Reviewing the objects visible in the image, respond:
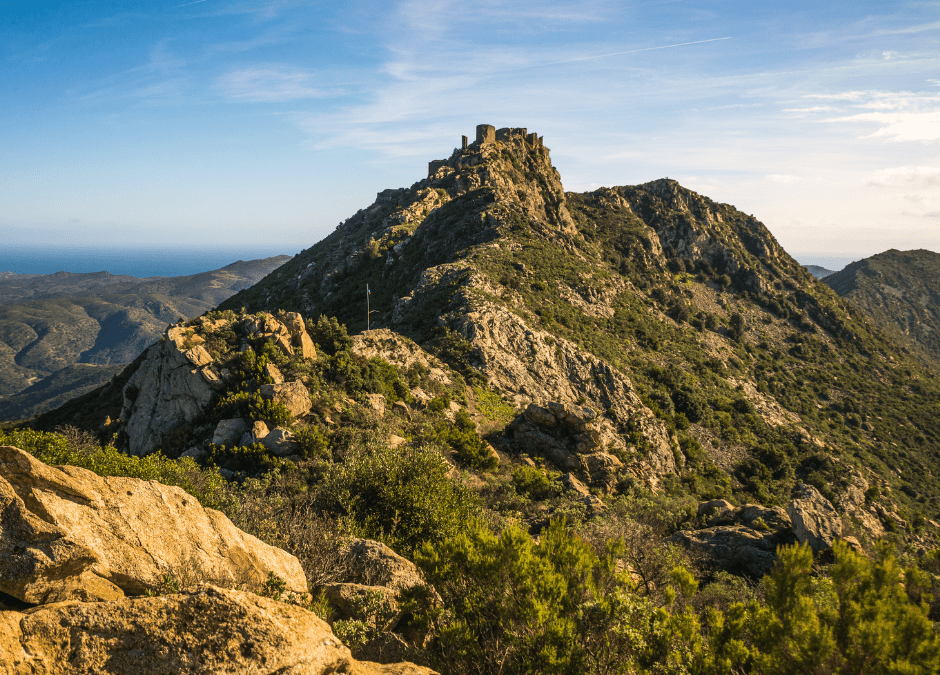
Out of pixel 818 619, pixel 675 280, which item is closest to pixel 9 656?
pixel 818 619

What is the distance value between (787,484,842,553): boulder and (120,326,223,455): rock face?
23413mm

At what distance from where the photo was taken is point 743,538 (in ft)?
50.1

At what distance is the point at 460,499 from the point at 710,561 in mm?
8847

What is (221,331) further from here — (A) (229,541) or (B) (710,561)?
(B) (710,561)

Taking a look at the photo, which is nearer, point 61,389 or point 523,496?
point 523,496

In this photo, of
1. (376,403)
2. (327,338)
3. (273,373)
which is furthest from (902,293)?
(273,373)

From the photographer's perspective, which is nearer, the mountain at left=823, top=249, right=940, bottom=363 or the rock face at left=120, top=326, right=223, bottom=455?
the rock face at left=120, top=326, right=223, bottom=455

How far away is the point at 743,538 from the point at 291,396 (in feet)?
60.7

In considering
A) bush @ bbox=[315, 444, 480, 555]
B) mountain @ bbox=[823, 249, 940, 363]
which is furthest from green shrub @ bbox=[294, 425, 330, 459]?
mountain @ bbox=[823, 249, 940, 363]

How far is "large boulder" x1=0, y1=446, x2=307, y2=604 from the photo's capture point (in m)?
4.76

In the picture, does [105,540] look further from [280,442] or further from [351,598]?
[280,442]

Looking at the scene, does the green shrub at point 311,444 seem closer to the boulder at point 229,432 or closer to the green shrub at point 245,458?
the green shrub at point 245,458

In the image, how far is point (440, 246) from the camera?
2069 inches

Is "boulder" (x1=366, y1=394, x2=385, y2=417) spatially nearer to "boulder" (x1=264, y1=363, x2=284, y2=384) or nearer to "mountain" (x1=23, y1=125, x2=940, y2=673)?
"mountain" (x1=23, y1=125, x2=940, y2=673)
